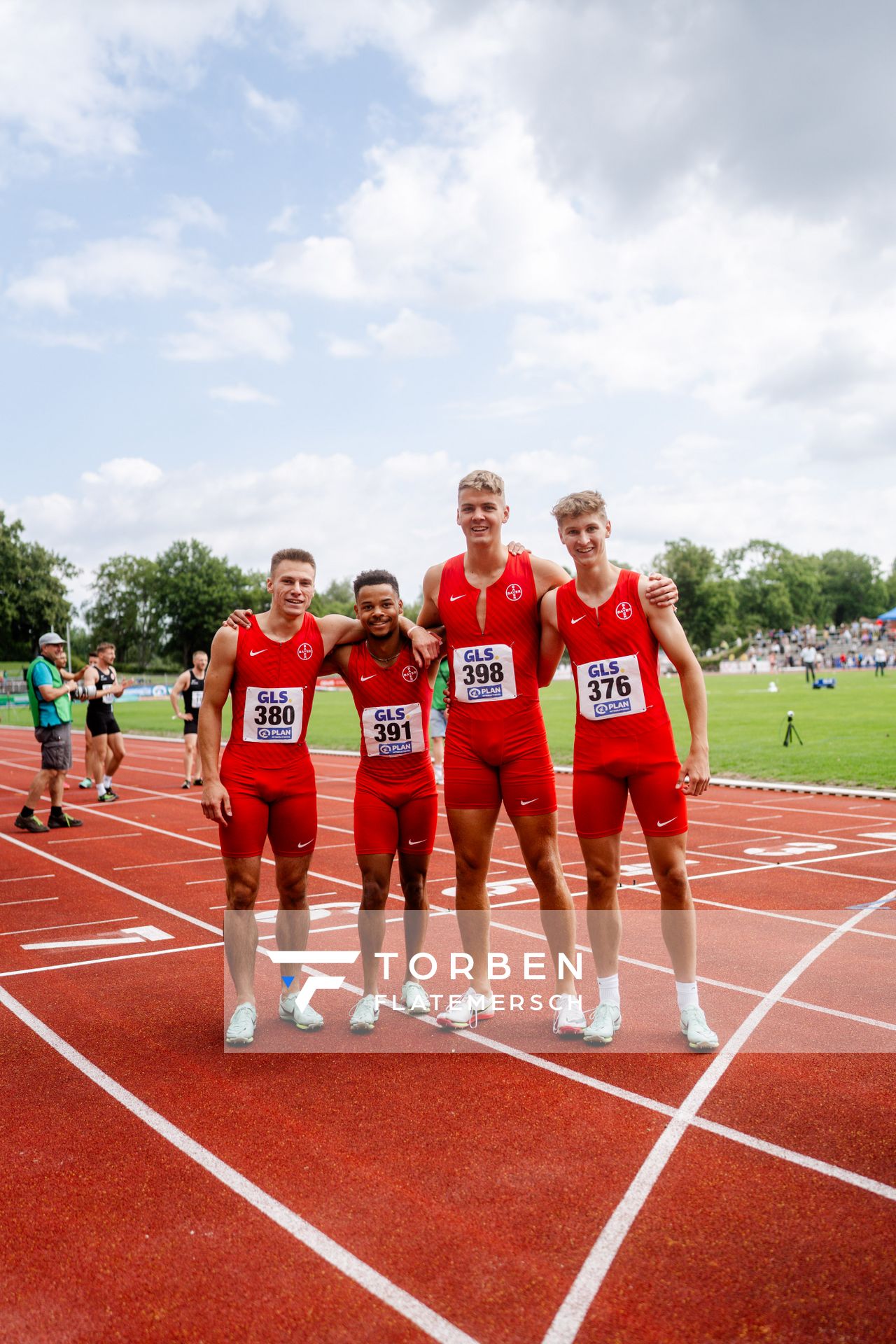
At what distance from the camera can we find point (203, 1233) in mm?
3080

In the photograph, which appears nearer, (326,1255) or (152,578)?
(326,1255)

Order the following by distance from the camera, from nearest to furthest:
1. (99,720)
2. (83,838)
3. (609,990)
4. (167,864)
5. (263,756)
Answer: (609,990), (263,756), (167,864), (83,838), (99,720)

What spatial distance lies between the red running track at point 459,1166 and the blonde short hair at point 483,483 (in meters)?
2.46

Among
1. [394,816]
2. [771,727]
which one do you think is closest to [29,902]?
[394,816]

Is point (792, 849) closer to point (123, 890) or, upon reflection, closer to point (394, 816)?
point (394, 816)

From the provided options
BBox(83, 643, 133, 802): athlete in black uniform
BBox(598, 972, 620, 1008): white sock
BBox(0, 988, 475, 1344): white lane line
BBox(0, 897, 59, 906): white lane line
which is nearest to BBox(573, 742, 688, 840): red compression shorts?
BBox(598, 972, 620, 1008): white sock

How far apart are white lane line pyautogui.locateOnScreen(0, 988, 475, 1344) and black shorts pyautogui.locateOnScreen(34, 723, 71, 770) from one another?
7.62 meters

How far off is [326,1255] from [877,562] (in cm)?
14472

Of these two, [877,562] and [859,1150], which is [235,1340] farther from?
[877,562]

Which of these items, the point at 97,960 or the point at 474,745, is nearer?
the point at 474,745

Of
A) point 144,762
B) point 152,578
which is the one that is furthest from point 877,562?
point 144,762

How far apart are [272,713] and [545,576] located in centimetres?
142

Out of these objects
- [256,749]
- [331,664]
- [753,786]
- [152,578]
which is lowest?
[753,786]

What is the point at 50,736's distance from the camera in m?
11.9
